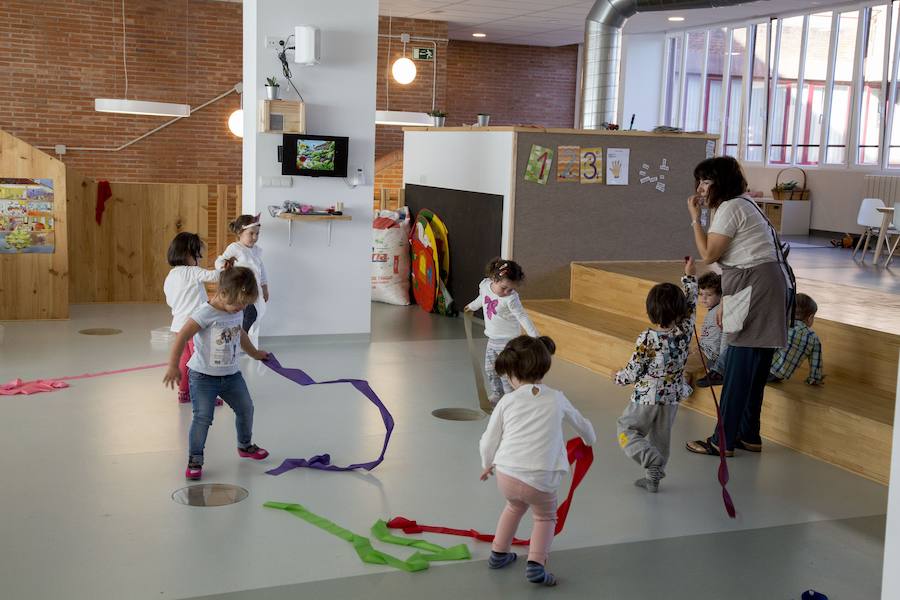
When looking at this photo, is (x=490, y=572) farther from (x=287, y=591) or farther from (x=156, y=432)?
(x=156, y=432)

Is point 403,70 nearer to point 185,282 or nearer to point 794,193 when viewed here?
point 794,193

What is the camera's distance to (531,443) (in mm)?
3238

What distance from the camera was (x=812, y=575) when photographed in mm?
3539

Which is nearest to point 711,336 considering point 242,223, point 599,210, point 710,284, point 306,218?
point 710,284

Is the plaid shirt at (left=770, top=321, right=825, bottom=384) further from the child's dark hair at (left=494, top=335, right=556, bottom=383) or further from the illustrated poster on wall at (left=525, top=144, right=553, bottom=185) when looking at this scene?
the illustrated poster on wall at (left=525, top=144, right=553, bottom=185)

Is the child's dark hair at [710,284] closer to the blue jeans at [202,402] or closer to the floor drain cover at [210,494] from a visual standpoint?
the blue jeans at [202,402]

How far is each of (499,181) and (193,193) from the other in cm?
307

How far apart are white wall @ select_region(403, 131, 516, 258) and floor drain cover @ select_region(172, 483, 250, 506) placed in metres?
4.31

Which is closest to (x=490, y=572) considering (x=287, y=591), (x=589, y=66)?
(x=287, y=591)

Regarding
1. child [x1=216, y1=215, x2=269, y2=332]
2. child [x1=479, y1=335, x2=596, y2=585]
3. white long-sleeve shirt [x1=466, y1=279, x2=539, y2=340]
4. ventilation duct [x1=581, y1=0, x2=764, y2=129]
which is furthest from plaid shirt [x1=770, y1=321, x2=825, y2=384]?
ventilation duct [x1=581, y1=0, x2=764, y2=129]

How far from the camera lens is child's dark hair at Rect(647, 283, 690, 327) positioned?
164 inches

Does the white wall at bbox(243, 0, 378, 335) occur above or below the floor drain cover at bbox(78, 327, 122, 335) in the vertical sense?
above

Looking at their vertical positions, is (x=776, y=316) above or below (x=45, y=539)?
above

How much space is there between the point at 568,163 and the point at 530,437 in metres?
5.10
